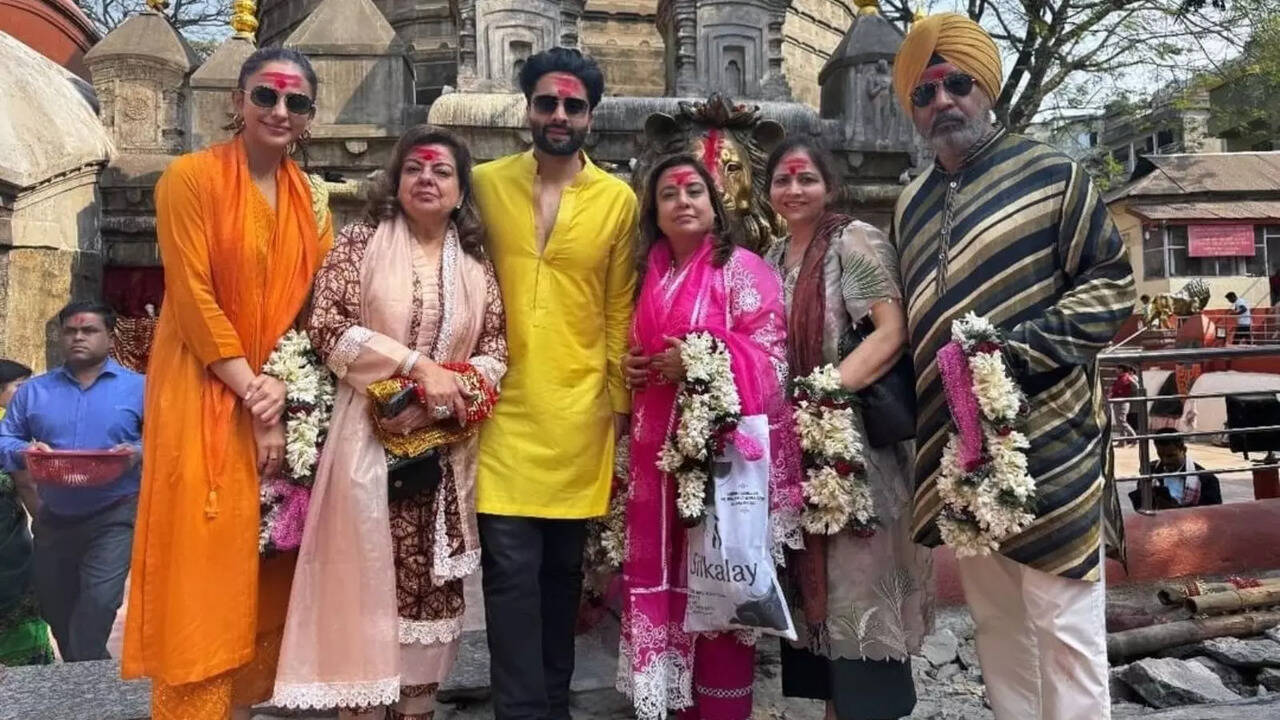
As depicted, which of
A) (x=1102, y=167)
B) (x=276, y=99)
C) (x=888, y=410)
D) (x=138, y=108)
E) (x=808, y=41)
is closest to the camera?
(x=276, y=99)

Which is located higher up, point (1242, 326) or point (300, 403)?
point (1242, 326)

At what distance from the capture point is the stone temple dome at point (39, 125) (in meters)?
6.66

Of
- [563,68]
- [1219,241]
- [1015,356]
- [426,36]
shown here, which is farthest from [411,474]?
[1219,241]

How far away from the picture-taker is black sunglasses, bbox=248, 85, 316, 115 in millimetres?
2580

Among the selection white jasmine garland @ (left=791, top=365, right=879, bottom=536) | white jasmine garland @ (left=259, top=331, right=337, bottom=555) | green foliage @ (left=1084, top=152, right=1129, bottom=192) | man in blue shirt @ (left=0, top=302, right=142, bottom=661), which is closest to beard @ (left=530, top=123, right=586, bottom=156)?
white jasmine garland @ (left=259, top=331, right=337, bottom=555)

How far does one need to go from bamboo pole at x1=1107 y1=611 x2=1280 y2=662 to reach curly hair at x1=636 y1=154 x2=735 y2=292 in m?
2.79

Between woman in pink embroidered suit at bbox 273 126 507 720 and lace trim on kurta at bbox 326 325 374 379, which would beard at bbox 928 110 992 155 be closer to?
woman in pink embroidered suit at bbox 273 126 507 720

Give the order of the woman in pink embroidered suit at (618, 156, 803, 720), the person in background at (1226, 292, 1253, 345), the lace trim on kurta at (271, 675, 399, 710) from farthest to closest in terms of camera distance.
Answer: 1. the person in background at (1226, 292, 1253, 345)
2. the woman in pink embroidered suit at (618, 156, 803, 720)
3. the lace trim on kurta at (271, 675, 399, 710)

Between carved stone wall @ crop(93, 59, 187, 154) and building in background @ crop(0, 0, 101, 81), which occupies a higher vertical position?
building in background @ crop(0, 0, 101, 81)

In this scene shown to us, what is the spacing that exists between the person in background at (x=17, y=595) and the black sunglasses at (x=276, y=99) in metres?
2.86

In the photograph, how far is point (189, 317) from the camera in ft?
8.11

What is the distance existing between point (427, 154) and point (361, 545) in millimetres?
1184

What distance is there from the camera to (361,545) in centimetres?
249

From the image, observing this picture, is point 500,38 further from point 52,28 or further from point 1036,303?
point 52,28
